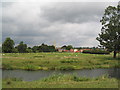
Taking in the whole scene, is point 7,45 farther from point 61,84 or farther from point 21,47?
point 61,84

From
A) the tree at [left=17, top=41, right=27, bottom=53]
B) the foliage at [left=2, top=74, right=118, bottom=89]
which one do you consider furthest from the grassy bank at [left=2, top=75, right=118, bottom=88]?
the tree at [left=17, top=41, right=27, bottom=53]

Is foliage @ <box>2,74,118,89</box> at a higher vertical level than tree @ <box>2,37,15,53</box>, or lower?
lower

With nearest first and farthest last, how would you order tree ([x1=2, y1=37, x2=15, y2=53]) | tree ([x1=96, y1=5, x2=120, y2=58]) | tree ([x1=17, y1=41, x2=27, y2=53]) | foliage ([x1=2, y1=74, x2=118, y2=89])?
foliage ([x1=2, y1=74, x2=118, y2=89]), tree ([x1=96, y1=5, x2=120, y2=58]), tree ([x1=2, y1=37, x2=15, y2=53]), tree ([x1=17, y1=41, x2=27, y2=53])

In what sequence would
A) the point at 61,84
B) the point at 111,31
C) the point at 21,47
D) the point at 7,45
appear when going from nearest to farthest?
the point at 61,84, the point at 111,31, the point at 7,45, the point at 21,47

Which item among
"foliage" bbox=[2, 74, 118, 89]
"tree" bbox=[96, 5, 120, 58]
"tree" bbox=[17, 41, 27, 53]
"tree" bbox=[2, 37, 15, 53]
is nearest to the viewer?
"foliage" bbox=[2, 74, 118, 89]

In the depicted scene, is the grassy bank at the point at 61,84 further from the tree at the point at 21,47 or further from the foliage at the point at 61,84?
the tree at the point at 21,47

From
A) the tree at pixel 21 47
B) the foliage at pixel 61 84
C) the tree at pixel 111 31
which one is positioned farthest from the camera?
the tree at pixel 21 47

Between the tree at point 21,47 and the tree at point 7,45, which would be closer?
the tree at point 7,45

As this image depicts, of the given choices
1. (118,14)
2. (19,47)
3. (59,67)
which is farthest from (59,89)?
(19,47)

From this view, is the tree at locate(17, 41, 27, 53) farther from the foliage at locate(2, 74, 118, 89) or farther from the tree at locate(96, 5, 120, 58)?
the foliage at locate(2, 74, 118, 89)

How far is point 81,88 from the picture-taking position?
11.5 metres

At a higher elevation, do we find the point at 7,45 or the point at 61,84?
the point at 7,45

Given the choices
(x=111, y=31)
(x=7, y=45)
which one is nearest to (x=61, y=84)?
(x=111, y=31)

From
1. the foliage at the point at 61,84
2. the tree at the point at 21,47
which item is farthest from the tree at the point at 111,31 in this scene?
the tree at the point at 21,47
